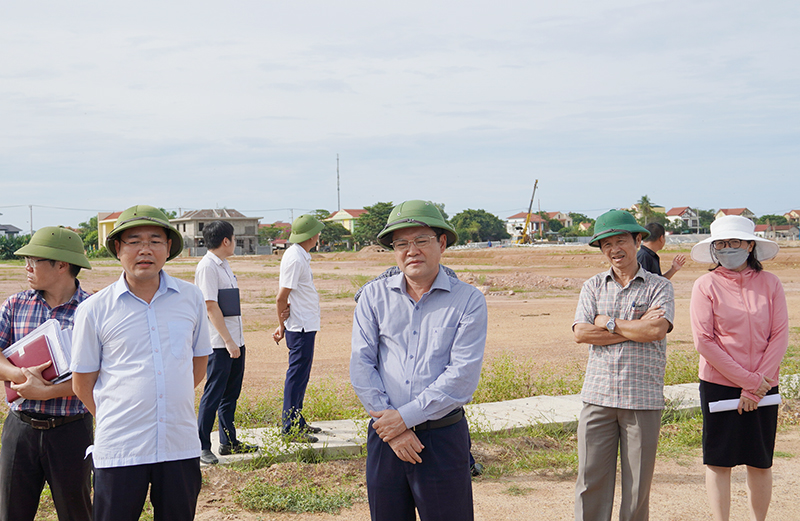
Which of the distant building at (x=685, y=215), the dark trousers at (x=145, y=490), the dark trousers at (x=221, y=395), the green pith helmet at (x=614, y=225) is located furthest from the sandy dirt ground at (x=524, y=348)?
the distant building at (x=685, y=215)

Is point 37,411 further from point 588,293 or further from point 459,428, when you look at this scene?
point 588,293

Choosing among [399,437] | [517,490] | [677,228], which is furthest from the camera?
[677,228]

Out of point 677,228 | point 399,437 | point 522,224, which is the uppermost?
point 522,224

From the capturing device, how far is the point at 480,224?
99875mm

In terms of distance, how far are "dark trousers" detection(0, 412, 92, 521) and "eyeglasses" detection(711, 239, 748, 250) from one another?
148 inches

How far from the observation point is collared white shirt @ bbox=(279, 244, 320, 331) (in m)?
5.62

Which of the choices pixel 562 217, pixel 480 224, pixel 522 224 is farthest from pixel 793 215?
pixel 480 224

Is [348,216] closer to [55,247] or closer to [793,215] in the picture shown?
[793,215]

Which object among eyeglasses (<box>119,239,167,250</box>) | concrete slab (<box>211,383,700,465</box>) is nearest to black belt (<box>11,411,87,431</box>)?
eyeglasses (<box>119,239,167,250</box>)

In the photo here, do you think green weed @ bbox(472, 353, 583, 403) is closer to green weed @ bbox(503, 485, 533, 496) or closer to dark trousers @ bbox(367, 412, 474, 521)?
green weed @ bbox(503, 485, 533, 496)

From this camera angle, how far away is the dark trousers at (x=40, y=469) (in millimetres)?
3172

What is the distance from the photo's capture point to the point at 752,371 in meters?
3.81

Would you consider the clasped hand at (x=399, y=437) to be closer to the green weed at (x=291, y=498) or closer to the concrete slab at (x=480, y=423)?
the green weed at (x=291, y=498)

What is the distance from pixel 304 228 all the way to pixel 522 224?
134440mm
